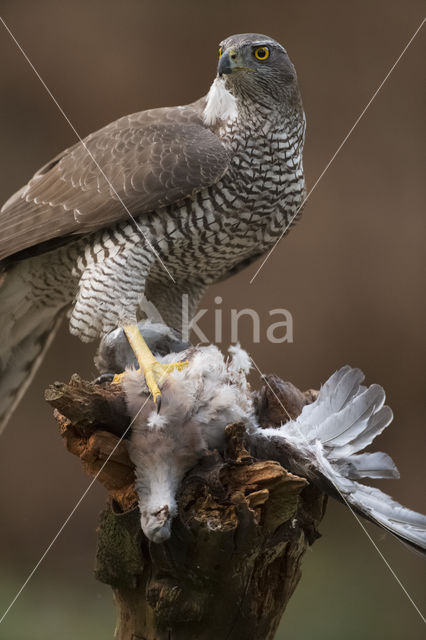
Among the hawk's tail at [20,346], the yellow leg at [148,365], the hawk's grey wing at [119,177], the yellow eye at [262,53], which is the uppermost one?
the yellow eye at [262,53]

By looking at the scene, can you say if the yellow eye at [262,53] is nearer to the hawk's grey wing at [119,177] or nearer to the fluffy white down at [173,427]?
the hawk's grey wing at [119,177]

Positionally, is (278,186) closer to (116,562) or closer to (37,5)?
(116,562)

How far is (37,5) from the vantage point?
436cm

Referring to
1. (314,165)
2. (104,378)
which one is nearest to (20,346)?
(104,378)

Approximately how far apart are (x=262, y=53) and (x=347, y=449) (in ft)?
4.10

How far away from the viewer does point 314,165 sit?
4.34m

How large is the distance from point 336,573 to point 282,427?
229 cm

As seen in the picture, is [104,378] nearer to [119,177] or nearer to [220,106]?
[119,177]

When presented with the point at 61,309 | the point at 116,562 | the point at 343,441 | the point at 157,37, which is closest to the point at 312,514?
the point at 343,441

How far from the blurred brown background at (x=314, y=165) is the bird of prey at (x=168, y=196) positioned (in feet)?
5.92

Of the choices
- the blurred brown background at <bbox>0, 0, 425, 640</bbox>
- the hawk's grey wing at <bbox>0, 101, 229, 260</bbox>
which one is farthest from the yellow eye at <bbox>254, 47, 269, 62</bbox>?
the blurred brown background at <bbox>0, 0, 425, 640</bbox>

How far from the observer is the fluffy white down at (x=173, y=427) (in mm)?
1901

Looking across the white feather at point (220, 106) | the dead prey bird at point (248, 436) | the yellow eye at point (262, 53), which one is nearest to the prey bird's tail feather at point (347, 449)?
the dead prey bird at point (248, 436)

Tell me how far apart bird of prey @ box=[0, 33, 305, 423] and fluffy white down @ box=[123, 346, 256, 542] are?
0.16 meters
